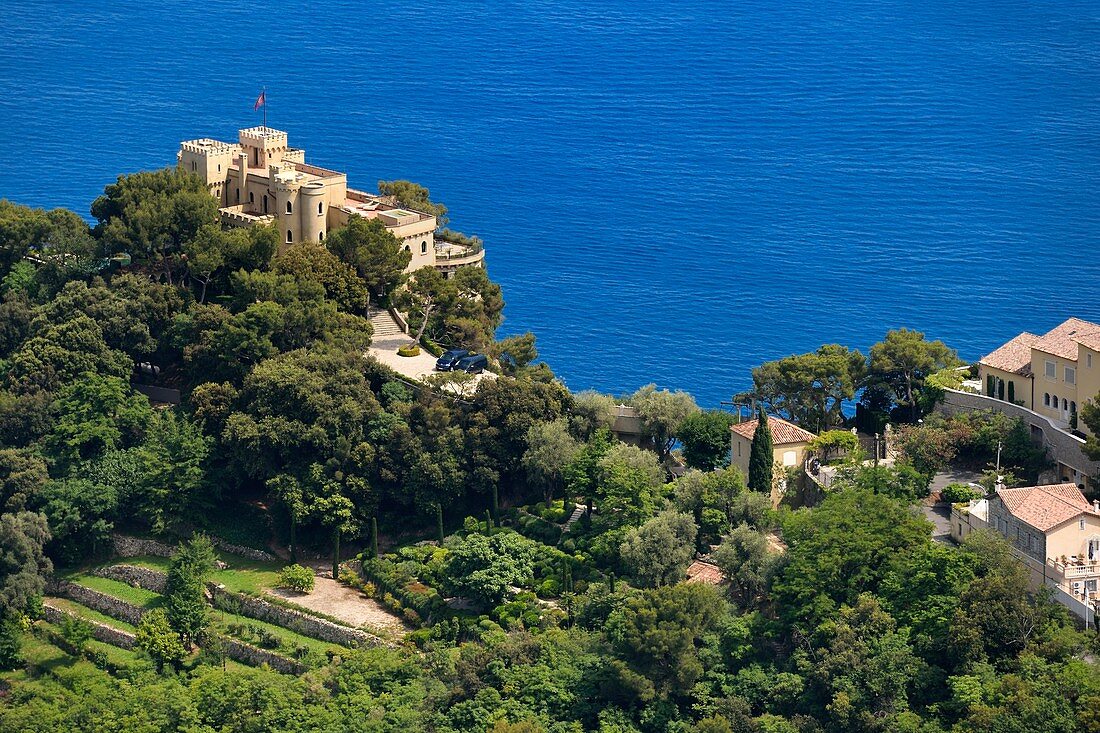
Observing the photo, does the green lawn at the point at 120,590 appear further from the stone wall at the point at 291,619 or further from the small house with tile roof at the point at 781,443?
the small house with tile roof at the point at 781,443

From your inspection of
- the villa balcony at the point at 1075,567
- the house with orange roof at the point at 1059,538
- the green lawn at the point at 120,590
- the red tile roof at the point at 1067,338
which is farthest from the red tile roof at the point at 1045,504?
the green lawn at the point at 120,590

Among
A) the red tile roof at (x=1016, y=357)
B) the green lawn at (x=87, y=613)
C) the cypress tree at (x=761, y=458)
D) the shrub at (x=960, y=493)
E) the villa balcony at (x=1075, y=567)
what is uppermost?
the red tile roof at (x=1016, y=357)

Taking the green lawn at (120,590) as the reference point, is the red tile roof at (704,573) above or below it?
above

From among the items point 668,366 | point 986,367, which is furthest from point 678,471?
point 668,366

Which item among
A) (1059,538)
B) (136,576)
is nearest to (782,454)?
(1059,538)

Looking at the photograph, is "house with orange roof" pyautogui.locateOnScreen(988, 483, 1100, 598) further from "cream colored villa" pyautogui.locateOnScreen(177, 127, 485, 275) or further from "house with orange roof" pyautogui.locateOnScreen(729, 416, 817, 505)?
"cream colored villa" pyautogui.locateOnScreen(177, 127, 485, 275)

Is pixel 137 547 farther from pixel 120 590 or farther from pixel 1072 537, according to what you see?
pixel 1072 537
